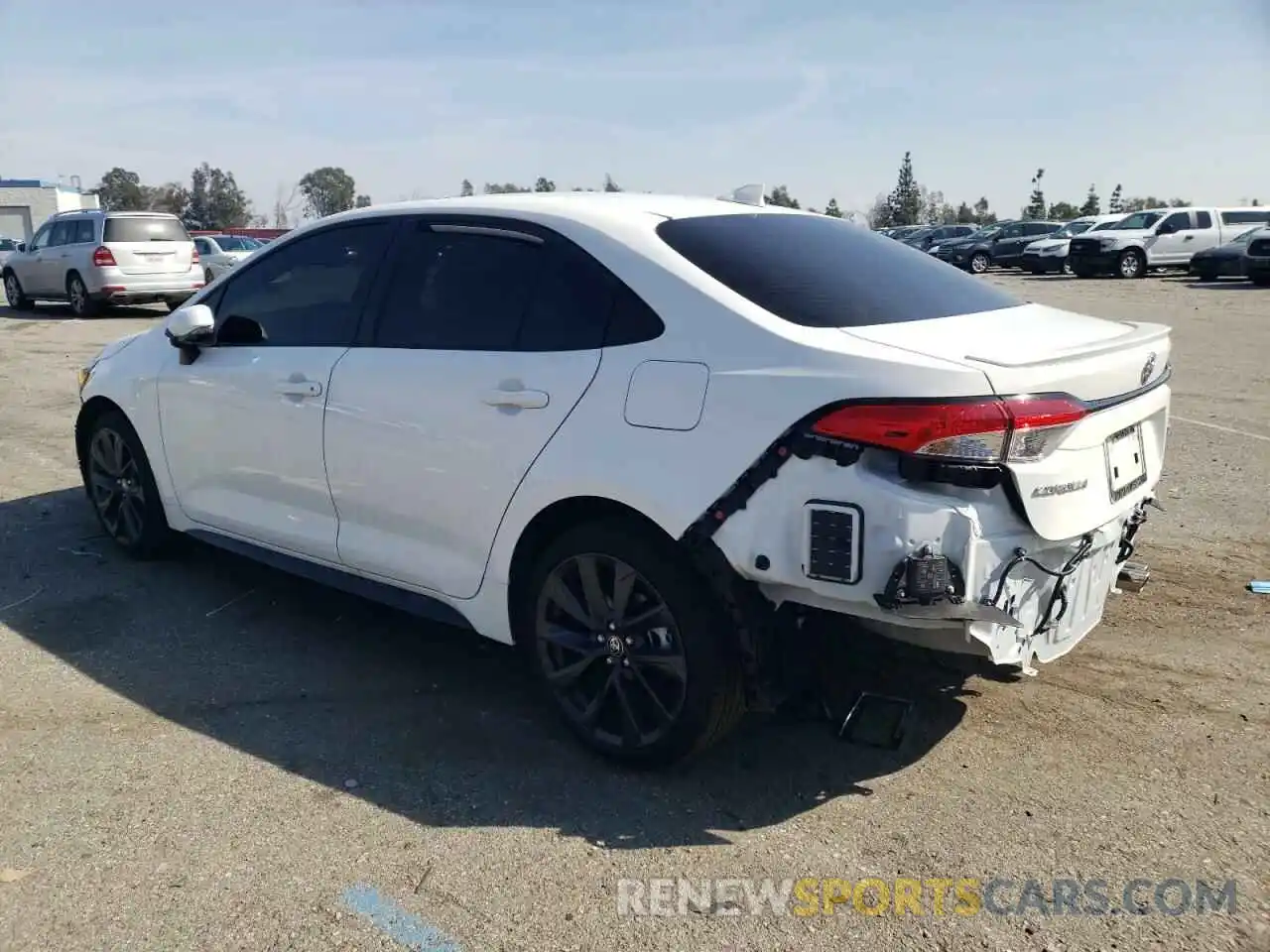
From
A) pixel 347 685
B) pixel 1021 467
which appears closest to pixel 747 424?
pixel 1021 467

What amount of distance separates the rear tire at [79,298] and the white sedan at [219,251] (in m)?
3.45

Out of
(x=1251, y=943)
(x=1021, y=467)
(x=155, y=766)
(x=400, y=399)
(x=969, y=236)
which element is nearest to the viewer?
(x=1251, y=943)

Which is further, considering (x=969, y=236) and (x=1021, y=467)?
(x=969, y=236)

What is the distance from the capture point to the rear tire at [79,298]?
1916 centimetres

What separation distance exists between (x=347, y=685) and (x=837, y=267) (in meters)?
2.34

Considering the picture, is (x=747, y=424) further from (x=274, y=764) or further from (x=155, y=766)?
(x=155, y=766)

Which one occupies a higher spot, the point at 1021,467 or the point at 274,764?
the point at 1021,467

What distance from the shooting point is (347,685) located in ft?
13.7

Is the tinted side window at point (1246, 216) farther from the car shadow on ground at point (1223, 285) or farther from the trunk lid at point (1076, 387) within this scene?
the trunk lid at point (1076, 387)

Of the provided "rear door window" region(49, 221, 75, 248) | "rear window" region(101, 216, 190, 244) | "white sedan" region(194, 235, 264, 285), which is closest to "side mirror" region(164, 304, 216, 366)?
"rear window" region(101, 216, 190, 244)

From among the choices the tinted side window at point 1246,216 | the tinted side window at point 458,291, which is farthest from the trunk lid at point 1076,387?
the tinted side window at point 1246,216

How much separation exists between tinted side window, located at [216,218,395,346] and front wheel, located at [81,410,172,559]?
0.94m

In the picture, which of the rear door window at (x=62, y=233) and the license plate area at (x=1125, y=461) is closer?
the license plate area at (x=1125, y=461)

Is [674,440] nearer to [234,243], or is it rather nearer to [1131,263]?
[234,243]
